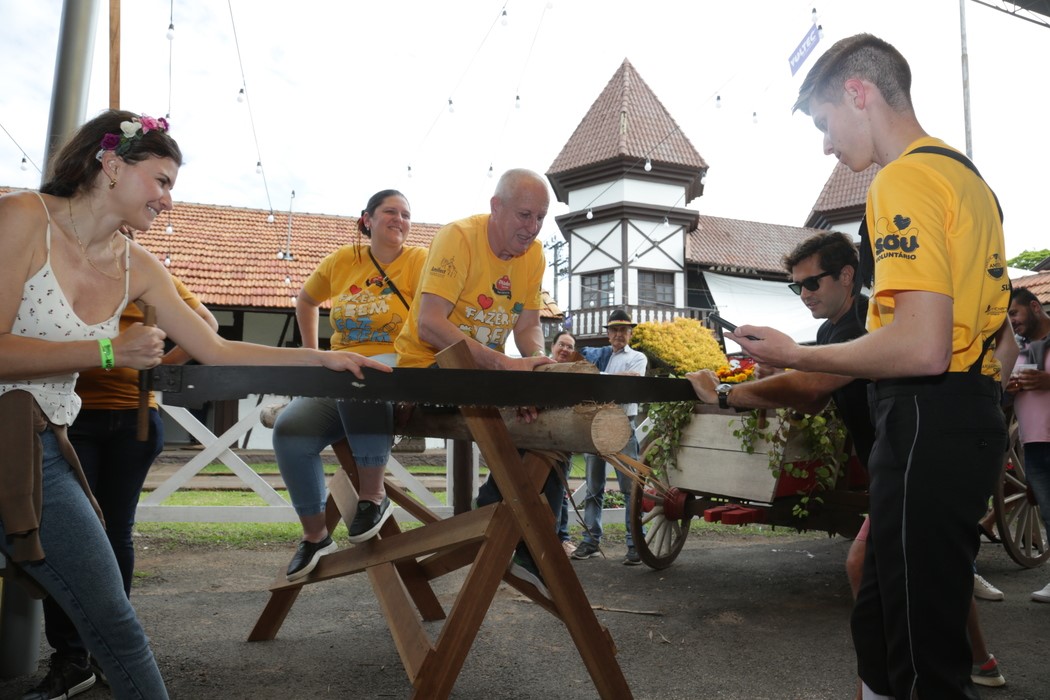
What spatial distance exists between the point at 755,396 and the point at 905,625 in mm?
944

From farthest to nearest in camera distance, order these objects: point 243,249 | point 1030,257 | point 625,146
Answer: point 1030,257
point 625,146
point 243,249

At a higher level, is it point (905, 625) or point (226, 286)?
point (226, 286)

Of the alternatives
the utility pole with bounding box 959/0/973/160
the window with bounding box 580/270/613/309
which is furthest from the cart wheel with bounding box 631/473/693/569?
the window with bounding box 580/270/613/309

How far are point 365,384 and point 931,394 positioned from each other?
4.52ft

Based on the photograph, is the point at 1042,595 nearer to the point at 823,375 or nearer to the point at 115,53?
the point at 823,375

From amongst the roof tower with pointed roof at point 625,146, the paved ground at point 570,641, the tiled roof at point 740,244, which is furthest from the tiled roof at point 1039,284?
the roof tower with pointed roof at point 625,146

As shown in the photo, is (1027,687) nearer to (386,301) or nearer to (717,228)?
(386,301)

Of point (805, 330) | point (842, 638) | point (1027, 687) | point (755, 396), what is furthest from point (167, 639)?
point (805, 330)

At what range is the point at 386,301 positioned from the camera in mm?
3906

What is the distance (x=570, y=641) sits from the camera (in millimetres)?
3875

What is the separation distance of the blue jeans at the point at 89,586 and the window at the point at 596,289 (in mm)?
24110

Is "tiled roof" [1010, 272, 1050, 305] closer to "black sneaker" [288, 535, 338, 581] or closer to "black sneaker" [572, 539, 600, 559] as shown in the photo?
"black sneaker" [572, 539, 600, 559]

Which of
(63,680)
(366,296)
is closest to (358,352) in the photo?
(366,296)

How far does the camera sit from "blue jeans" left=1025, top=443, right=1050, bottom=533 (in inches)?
184
